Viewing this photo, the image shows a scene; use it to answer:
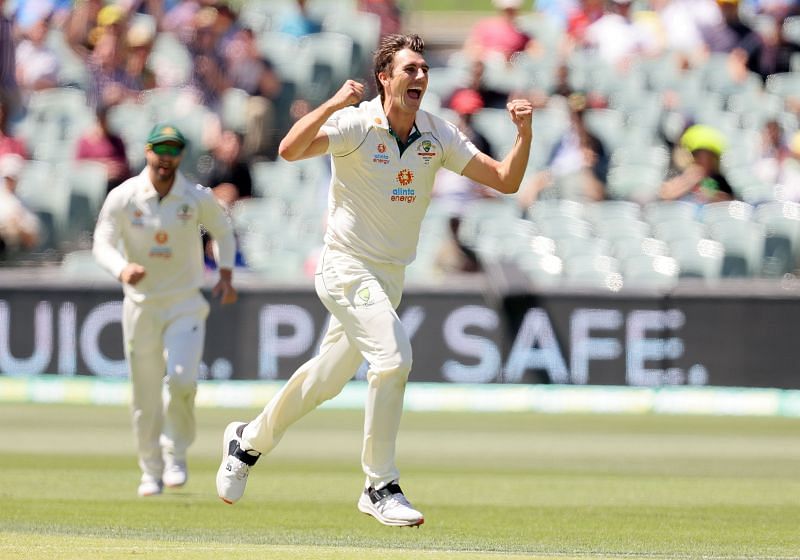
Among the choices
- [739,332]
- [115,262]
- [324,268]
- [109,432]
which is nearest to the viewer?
[324,268]

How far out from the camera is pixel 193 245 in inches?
362

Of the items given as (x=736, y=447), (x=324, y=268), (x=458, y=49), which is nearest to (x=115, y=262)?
(x=324, y=268)

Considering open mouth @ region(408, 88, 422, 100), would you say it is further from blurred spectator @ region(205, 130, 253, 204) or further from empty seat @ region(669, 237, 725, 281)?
blurred spectator @ region(205, 130, 253, 204)

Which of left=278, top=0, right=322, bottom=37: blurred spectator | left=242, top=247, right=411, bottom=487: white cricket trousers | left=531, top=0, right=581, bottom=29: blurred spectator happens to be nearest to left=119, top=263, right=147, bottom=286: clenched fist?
left=242, top=247, right=411, bottom=487: white cricket trousers

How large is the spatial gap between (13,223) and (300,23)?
4.05m

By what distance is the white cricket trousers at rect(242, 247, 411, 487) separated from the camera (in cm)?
680

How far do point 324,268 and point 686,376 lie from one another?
23.2 feet

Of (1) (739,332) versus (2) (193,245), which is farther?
(1) (739,332)

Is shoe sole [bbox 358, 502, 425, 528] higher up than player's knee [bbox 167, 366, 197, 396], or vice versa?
player's knee [bbox 167, 366, 197, 396]

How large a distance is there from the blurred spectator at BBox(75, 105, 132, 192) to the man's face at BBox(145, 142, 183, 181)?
6.49 m

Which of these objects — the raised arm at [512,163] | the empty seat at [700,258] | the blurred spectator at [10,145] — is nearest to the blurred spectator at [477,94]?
the empty seat at [700,258]

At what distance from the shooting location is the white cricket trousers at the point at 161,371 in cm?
898

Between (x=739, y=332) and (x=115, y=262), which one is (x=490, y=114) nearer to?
(x=739, y=332)

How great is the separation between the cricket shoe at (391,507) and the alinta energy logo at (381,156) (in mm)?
1362
